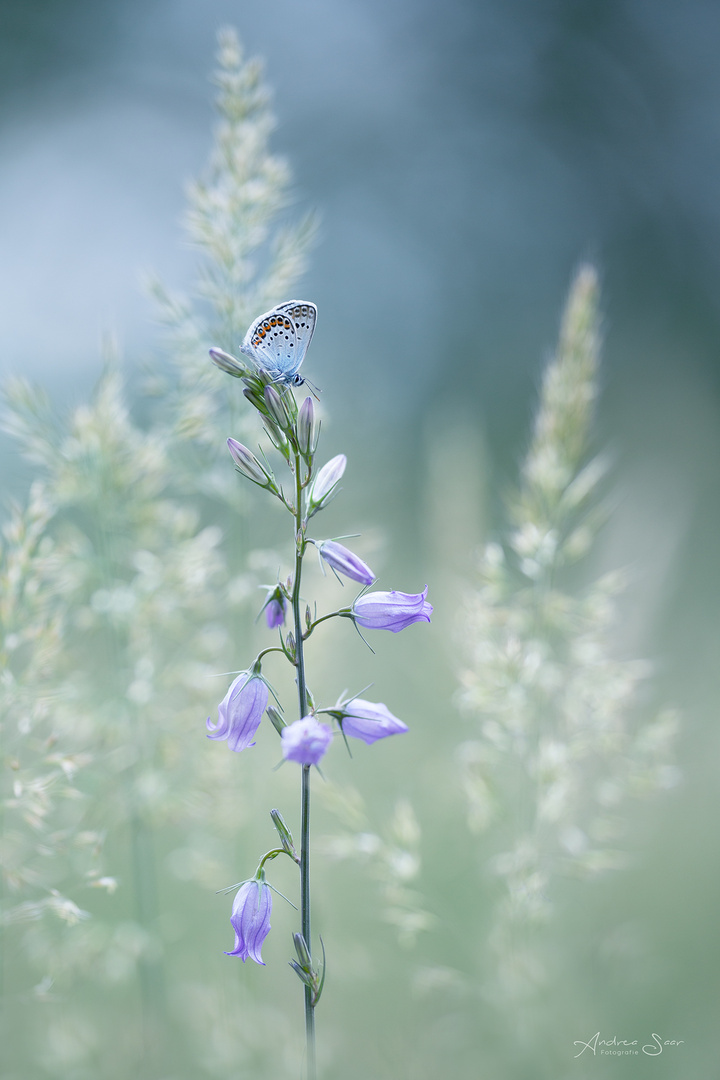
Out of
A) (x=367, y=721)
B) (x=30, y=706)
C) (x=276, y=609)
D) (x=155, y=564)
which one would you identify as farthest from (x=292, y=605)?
(x=155, y=564)

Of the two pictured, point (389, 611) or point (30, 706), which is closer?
point (389, 611)

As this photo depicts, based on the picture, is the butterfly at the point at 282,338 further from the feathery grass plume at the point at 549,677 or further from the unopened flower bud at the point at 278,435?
the feathery grass plume at the point at 549,677

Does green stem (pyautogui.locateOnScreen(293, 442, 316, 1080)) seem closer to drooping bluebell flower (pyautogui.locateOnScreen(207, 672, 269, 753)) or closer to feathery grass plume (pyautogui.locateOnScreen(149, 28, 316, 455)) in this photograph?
drooping bluebell flower (pyautogui.locateOnScreen(207, 672, 269, 753))

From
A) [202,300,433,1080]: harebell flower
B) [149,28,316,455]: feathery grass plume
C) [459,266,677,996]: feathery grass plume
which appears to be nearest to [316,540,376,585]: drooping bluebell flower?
[202,300,433,1080]: harebell flower

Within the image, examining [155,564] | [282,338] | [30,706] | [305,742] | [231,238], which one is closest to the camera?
[305,742]

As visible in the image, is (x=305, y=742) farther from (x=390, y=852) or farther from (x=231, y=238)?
(x=231, y=238)

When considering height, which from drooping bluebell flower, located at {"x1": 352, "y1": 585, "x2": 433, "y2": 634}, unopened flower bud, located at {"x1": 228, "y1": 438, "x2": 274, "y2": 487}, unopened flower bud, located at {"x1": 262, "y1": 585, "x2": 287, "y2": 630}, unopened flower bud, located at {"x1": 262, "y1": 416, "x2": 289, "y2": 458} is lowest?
unopened flower bud, located at {"x1": 262, "y1": 585, "x2": 287, "y2": 630}

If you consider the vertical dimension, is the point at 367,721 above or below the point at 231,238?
below
